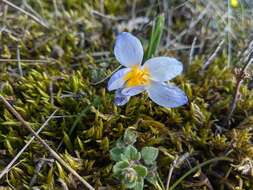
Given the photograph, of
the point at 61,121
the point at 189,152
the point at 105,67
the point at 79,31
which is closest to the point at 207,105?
the point at 189,152

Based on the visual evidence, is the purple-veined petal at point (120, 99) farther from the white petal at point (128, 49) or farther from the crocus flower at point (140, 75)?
the white petal at point (128, 49)

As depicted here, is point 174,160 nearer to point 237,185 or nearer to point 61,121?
point 237,185

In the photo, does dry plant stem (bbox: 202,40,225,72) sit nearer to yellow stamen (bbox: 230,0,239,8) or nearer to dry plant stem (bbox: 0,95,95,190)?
yellow stamen (bbox: 230,0,239,8)

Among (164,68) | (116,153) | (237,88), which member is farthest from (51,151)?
(237,88)

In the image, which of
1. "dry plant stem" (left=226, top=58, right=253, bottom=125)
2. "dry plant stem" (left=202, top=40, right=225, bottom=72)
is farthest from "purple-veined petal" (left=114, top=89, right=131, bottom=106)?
"dry plant stem" (left=202, top=40, right=225, bottom=72)

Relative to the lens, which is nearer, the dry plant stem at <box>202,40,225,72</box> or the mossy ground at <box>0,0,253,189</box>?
the mossy ground at <box>0,0,253,189</box>
